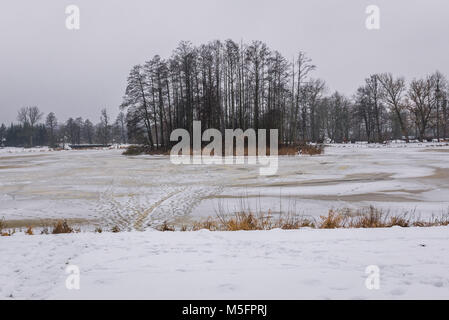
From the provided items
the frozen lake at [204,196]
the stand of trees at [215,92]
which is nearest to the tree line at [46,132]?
the stand of trees at [215,92]

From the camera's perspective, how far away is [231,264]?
3.78 meters

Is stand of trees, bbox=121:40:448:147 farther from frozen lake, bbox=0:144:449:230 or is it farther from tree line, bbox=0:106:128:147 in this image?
tree line, bbox=0:106:128:147

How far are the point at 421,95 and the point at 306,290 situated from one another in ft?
218

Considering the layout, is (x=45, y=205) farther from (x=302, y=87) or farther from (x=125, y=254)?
(x=302, y=87)

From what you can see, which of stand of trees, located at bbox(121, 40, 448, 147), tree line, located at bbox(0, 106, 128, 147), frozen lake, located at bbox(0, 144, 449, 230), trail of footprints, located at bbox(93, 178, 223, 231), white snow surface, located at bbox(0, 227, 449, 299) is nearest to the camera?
white snow surface, located at bbox(0, 227, 449, 299)

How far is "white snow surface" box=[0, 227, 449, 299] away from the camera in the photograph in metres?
3.03

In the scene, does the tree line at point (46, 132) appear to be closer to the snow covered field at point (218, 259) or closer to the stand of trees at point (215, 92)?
the stand of trees at point (215, 92)

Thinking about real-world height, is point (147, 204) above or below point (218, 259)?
below

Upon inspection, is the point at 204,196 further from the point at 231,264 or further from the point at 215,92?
the point at 215,92

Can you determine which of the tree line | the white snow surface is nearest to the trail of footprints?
the white snow surface

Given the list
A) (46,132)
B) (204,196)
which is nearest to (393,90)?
(204,196)
